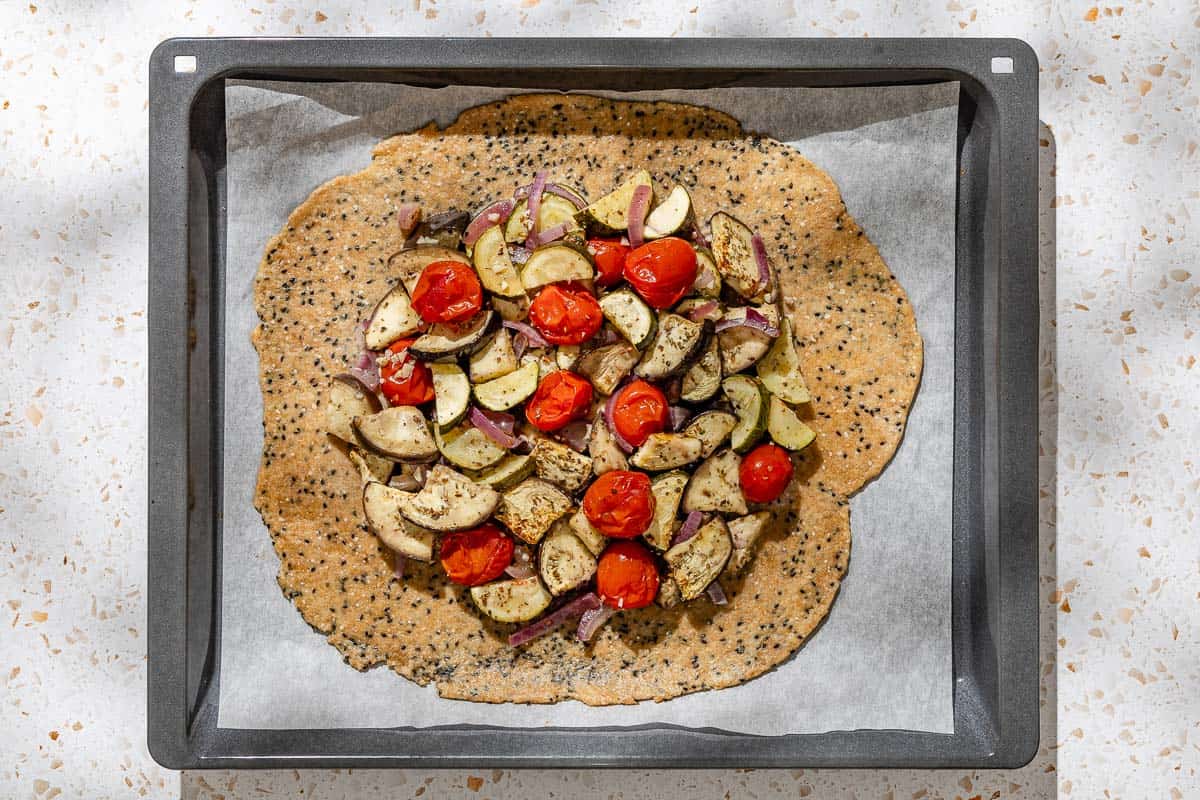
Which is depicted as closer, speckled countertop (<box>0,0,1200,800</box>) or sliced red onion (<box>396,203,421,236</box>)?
sliced red onion (<box>396,203,421,236</box>)

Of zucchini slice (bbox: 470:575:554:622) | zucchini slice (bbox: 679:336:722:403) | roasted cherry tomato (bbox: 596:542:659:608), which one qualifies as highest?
zucchini slice (bbox: 679:336:722:403)

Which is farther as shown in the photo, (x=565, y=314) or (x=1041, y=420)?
(x=1041, y=420)

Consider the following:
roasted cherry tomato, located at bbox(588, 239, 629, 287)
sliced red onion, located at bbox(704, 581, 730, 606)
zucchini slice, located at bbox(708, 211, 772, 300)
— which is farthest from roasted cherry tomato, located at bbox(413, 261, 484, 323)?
sliced red onion, located at bbox(704, 581, 730, 606)

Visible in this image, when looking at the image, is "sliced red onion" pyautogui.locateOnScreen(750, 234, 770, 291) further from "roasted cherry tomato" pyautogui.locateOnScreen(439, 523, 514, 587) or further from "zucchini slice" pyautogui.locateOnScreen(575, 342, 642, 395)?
"roasted cherry tomato" pyautogui.locateOnScreen(439, 523, 514, 587)

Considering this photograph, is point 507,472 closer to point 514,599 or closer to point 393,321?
point 514,599

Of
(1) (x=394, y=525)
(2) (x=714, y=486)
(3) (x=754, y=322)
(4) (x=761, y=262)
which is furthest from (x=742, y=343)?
(1) (x=394, y=525)

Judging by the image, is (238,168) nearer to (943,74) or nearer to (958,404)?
(943,74)
